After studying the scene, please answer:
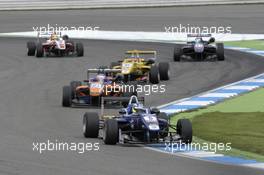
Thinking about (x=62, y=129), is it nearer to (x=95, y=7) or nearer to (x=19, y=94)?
(x=19, y=94)

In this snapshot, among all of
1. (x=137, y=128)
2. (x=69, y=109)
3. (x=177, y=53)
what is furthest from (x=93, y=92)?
(x=177, y=53)

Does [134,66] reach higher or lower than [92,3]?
lower

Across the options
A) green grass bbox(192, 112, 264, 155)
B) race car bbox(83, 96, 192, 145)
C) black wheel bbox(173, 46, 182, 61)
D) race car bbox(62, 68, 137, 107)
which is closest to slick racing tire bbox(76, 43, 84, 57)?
black wheel bbox(173, 46, 182, 61)

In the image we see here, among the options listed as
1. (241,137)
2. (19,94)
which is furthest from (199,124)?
(19,94)

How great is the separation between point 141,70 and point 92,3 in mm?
23478

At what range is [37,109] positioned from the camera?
65.1 feet

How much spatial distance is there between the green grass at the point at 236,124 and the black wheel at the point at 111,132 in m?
1.72

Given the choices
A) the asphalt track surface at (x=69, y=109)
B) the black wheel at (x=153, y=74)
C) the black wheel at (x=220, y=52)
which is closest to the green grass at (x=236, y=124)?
the asphalt track surface at (x=69, y=109)

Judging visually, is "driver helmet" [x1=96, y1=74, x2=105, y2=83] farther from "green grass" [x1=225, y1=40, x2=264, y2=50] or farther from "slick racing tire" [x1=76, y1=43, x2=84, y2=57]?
"green grass" [x1=225, y1=40, x2=264, y2=50]

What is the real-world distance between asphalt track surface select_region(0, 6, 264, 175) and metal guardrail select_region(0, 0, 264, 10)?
937cm

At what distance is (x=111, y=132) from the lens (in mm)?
14750

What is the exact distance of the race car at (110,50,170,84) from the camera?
24172 mm

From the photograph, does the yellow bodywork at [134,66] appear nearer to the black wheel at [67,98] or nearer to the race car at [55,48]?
the black wheel at [67,98]

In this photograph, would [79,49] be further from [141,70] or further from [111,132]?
[111,132]
